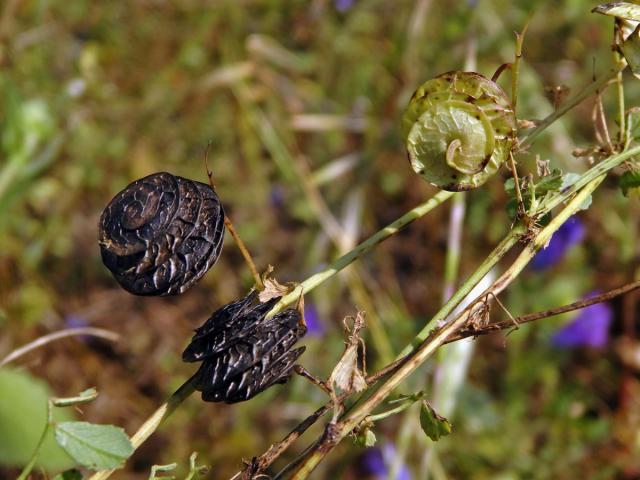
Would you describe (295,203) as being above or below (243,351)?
below

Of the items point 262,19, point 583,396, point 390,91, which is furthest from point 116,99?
point 583,396

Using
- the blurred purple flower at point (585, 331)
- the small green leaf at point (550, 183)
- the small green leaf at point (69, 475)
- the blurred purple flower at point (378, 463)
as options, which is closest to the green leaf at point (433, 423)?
the small green leaf at point (550, 183)

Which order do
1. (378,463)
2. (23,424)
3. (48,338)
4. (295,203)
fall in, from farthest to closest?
1. (295,203)
2. (378,463)
3. (23,424)
4. (48,338)

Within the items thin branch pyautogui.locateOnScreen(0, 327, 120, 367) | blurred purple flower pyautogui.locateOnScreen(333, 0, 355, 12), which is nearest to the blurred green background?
blurred purple flower pyautogui.locateOnScreen(333, 0, 355, 12)

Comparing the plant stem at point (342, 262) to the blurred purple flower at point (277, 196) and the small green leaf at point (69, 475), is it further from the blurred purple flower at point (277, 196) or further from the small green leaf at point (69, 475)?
the blurred purple flower at point (277, 196)

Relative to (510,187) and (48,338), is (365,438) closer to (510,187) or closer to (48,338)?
(510,187)

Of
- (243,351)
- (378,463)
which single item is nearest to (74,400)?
(243,351)

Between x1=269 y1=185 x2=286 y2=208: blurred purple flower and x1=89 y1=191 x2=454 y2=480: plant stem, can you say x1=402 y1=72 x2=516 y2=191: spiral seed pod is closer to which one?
x1=89 y1=191 x2=454 y2=480: plant stem
